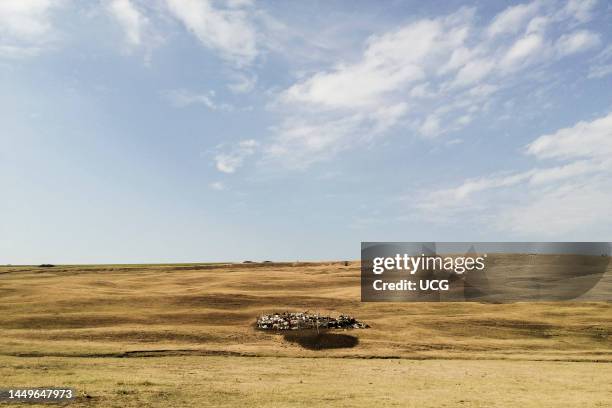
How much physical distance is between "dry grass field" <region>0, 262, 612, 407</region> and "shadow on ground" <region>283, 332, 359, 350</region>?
0.31m

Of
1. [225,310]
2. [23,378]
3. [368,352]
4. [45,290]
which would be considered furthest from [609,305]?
[45,290]

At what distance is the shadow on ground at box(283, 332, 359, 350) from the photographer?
46906 mm

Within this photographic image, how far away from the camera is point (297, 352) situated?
44.5 metres

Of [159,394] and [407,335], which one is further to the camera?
[407,335]

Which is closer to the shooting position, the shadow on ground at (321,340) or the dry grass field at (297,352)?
the dry grass field at (297,352)

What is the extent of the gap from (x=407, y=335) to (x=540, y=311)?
24.0 meters

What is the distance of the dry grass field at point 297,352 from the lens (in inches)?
1055

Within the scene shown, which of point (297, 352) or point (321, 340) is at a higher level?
point (321, 340)

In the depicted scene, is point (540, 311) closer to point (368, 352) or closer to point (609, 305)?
point (609, 305)

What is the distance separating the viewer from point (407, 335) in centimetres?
5122

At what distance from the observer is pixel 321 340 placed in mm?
48719

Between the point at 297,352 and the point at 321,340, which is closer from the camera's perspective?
the point at 297,352

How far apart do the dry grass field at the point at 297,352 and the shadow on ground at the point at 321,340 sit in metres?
0.31

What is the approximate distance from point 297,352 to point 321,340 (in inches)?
190
